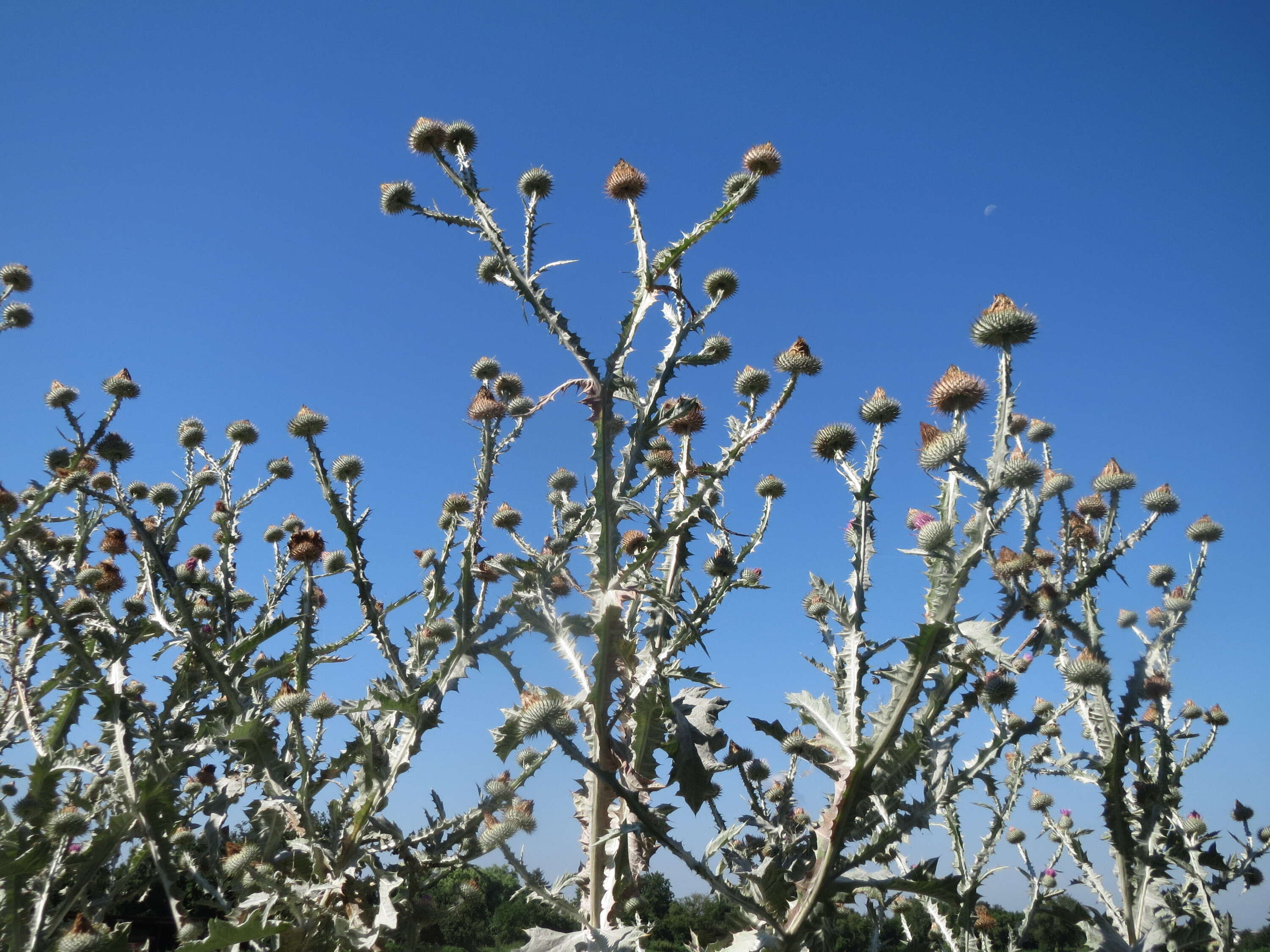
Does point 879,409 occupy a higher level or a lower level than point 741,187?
lower

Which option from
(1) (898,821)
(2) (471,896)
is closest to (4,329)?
(2) (471,896)

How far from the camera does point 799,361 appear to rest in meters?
5.45

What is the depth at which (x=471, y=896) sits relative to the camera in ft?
19.8

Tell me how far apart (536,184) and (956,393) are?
11.0 ft

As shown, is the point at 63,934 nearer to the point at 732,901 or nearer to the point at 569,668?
the point at 569,668

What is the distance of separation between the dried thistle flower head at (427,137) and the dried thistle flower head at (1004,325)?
11.1 ft

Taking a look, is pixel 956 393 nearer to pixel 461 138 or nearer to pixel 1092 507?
pixel 461 138

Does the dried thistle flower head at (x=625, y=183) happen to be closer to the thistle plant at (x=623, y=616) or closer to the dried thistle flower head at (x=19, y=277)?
the thistle plant at (x=623, y=616)

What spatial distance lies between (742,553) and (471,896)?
3.32 m

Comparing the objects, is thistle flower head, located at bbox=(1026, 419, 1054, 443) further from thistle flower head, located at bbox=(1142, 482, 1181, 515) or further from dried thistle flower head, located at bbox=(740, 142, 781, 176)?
dried thistle flower head, located at bbox=(740, 142, 781, 176)

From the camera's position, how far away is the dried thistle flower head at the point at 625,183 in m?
5.36

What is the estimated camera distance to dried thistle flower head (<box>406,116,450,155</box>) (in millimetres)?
5082

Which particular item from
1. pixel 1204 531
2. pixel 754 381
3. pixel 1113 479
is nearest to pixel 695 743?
pixel 754 381

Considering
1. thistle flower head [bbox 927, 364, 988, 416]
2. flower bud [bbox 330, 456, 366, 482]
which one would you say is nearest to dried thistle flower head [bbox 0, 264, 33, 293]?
flower bud [bbox 330, 456, 366, 482]
